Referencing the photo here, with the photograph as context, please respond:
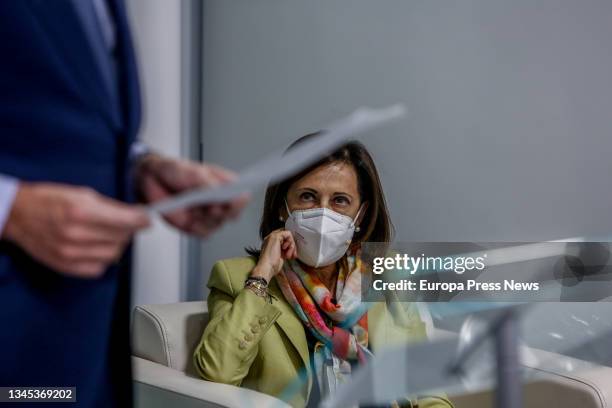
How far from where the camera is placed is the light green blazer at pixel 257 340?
1476mm

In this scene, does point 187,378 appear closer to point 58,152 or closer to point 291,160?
point 58,152

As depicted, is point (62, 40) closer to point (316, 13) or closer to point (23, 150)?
point (23, 150)

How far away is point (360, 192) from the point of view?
1.69 m

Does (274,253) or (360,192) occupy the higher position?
(360,192)

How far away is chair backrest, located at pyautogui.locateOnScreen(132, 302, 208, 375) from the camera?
5.11ft

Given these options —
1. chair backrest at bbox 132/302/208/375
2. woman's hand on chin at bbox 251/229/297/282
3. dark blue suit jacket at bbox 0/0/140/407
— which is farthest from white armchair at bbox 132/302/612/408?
dark blue suit jacket at bbox 0/0/140/407

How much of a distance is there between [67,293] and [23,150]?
11 centimetres

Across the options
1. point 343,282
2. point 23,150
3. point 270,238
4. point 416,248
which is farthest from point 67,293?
point 416,248

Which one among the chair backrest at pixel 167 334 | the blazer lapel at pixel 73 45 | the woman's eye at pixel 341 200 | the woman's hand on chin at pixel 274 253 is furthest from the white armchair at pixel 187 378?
the blazer lapel at pixel 73 45

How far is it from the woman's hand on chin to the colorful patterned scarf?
0.05 metres

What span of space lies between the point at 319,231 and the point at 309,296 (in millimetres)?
134

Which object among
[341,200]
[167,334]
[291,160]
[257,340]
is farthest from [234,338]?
[291,160]

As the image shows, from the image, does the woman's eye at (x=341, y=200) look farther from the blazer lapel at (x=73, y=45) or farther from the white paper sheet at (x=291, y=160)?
the white paper sheet at (x=291, y=160)

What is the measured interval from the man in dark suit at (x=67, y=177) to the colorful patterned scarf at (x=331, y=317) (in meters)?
0.97
